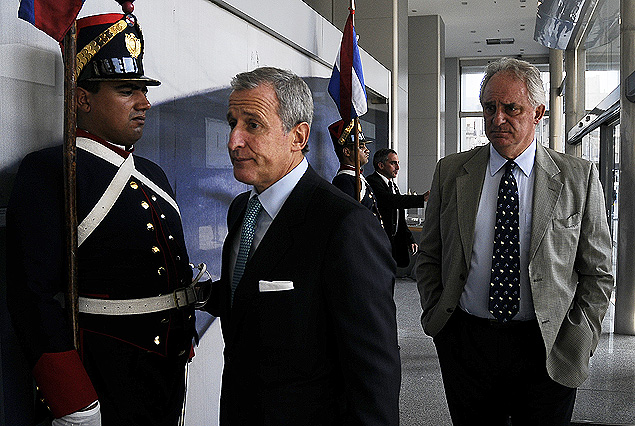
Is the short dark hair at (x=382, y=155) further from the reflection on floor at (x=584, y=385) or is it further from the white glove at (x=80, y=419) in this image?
the white glove at (x=80, y=419)

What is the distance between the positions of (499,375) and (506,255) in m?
0.40

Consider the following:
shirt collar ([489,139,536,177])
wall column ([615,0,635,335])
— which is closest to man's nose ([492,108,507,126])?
shirt collar ([489,139,536,177])

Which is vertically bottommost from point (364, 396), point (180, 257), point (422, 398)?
point (422, 398)

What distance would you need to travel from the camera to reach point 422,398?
423cm


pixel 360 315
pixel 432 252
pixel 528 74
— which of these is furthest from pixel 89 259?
pixel 528 74

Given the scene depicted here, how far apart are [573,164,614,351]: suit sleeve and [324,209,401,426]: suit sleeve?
99cm

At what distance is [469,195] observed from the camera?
2.28m

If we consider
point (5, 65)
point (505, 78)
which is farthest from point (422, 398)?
point (5, 65)

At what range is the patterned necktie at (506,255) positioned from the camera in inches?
84.0

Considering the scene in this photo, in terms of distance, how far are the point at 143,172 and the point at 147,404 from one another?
0.66 m

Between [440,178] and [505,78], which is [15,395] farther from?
[505,78]

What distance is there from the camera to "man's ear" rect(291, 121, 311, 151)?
1604 millimetres

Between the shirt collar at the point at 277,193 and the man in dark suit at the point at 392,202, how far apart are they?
15.9ft

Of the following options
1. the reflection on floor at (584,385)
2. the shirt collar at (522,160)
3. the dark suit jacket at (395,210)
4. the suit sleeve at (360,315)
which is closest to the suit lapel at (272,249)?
the suit sleeve at (360,315)
